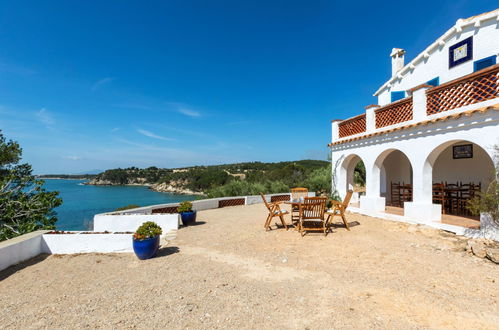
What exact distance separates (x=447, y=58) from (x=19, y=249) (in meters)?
13.0

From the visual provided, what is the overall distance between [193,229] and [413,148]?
6.27 meters

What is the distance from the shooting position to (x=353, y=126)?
29.9 ft

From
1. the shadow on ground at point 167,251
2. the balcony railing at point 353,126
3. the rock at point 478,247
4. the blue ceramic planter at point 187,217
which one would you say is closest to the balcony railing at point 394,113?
the balcony railing at point 353,126

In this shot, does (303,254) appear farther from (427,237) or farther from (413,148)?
(413,148)

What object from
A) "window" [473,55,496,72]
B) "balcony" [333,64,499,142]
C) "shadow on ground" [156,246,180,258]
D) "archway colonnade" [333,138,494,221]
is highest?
"window" [473,55,496,72]

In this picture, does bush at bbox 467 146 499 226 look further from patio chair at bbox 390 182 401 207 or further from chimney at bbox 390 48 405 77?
chimney at bbox 390 48 405 77

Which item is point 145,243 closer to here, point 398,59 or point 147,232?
point 147,232

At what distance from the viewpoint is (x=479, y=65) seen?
293 inches

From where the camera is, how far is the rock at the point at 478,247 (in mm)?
4176

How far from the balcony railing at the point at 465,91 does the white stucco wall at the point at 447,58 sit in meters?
3.04

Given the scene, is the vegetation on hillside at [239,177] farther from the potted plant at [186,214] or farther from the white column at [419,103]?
the white column at [419,103]

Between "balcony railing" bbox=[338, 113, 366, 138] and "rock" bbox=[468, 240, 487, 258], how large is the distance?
15.7 ft

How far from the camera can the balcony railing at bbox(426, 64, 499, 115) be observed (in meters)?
5.00

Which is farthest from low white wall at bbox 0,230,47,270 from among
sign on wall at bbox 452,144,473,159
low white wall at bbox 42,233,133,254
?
sign on wall at bbox 452,144,473,159
